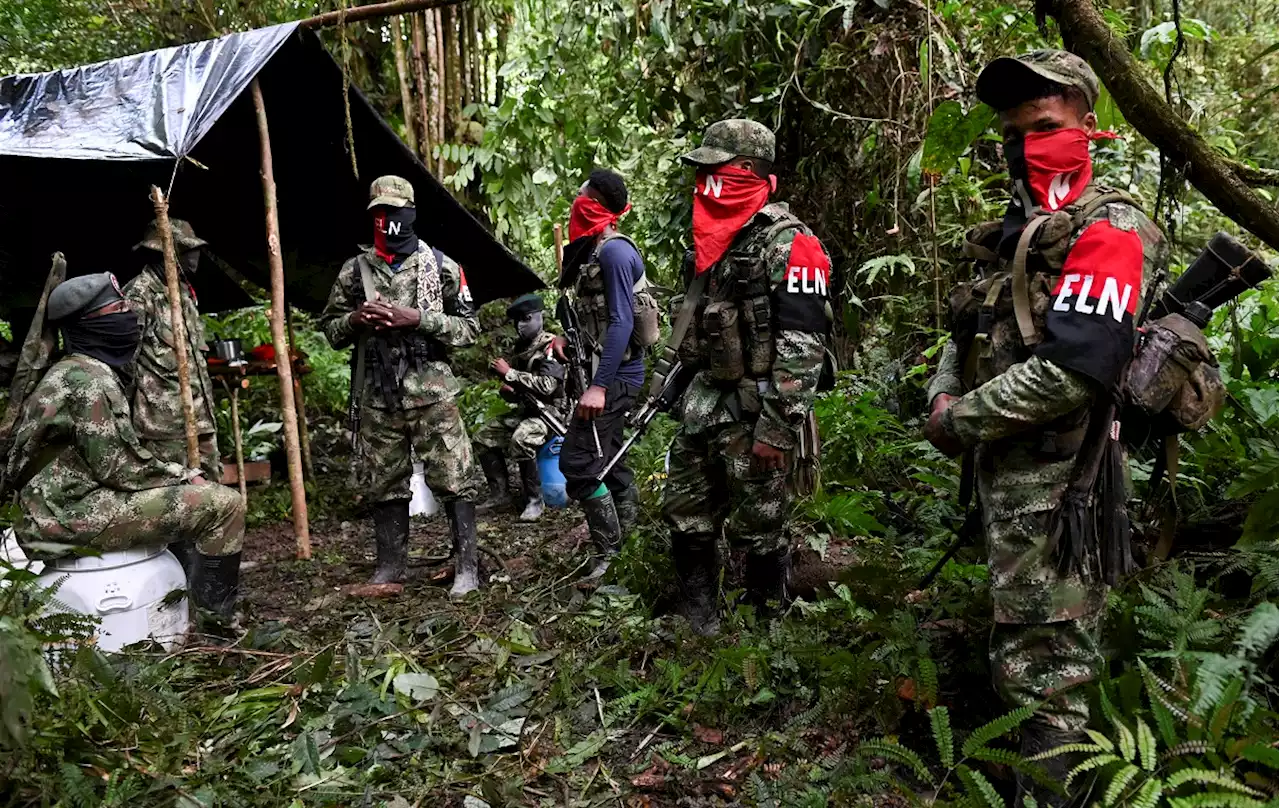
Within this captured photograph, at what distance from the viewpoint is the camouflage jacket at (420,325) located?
461 cm

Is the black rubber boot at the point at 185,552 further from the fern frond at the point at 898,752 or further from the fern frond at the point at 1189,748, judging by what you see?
the fern frond at the point at 1189,748

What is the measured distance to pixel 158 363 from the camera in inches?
194

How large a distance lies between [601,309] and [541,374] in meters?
1.75

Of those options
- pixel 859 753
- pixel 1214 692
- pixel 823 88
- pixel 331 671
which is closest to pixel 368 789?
pixel 331 671

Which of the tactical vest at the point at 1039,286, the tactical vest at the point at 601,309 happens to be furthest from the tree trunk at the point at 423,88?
the tactical vest at the point at 1039,286

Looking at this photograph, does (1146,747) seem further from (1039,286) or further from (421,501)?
(421,501)

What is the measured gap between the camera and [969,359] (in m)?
2.66

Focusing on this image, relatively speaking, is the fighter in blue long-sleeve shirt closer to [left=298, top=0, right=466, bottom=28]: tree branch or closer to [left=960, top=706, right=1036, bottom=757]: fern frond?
[left=298, top=0, right=466, bottom=28]: tree branch

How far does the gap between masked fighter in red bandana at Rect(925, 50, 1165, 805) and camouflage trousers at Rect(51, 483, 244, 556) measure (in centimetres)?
336

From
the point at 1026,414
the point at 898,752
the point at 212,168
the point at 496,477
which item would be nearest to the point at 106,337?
the point at 212,168

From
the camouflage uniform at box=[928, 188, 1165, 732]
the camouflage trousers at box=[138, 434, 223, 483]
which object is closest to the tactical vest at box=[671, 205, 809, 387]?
the camouflage uniform at box=[928, 188, 1165, 732]

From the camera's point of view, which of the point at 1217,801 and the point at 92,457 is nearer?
the point at 1217,801

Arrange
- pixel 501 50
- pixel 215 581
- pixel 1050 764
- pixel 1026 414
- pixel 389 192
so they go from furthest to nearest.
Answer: pixel 501 50 → pixel 389 192 → pixel 215 581 → pixel 1050 764 → pixel 1026 414

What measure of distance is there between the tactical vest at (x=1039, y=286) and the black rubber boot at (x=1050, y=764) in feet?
2.56
